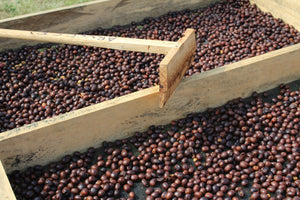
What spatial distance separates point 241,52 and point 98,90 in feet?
7.13

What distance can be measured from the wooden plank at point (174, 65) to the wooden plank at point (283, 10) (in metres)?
2.49

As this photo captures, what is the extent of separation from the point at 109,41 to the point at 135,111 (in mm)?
804

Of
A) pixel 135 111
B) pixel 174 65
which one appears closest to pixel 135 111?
pixel 135 111

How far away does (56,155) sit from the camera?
3109 millimetres

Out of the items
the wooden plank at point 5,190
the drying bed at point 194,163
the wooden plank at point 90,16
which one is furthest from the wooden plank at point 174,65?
the wooden plank at point 90,16

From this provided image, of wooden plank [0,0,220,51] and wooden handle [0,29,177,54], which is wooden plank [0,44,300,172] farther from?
wooden plank [0,0,220,51]

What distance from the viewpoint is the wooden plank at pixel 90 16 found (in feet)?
15.0

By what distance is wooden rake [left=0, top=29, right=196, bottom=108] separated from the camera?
2.79 m

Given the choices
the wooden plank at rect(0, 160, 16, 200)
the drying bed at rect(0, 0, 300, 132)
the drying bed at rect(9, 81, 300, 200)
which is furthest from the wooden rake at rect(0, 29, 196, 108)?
the wooden plank at rect(0, 160, 16, 200)

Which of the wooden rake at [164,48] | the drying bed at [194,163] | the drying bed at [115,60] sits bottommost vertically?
the drying bed at [194,163]

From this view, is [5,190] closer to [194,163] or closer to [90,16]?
[194,163]

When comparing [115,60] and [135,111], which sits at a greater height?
[115,60]

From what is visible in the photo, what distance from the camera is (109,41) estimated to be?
3.11m

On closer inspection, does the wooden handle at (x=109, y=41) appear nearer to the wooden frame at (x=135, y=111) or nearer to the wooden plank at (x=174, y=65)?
the wooden plank at (x=174, y=65)
